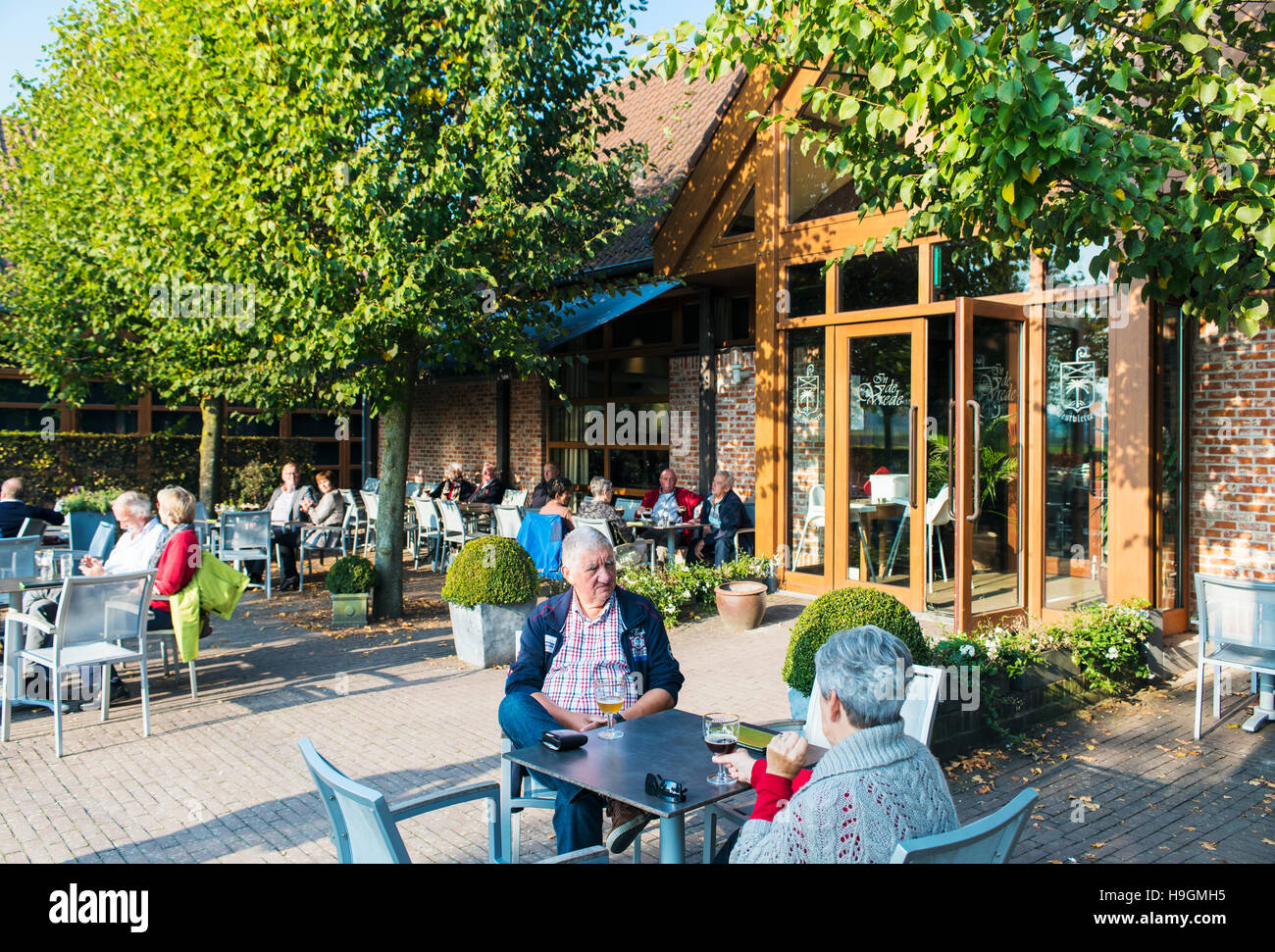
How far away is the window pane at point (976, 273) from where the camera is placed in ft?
24.4

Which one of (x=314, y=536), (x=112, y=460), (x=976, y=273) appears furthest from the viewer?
(x=112, y=460)

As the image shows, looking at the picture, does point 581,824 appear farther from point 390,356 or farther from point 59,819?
point 390,356

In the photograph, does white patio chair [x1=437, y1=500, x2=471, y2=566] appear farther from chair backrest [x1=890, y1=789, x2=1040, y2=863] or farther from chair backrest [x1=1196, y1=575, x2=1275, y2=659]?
chair backrest [x1=890, y1=789, x2=1040, y2=863]

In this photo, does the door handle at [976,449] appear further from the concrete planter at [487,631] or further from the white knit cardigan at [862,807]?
the white knit cardigan at [862,807]

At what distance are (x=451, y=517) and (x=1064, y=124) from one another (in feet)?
30.1

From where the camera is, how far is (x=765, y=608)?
8570 mm

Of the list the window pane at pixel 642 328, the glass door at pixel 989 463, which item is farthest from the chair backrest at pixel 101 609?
the window pane at pixel 642 328

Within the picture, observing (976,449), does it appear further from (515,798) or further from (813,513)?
(515,798)

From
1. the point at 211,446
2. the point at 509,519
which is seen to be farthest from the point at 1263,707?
the point at 211,446

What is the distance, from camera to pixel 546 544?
8320 mm

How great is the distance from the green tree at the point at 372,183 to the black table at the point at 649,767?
197 inches

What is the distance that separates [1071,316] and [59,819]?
7291 mm

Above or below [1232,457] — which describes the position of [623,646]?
below
